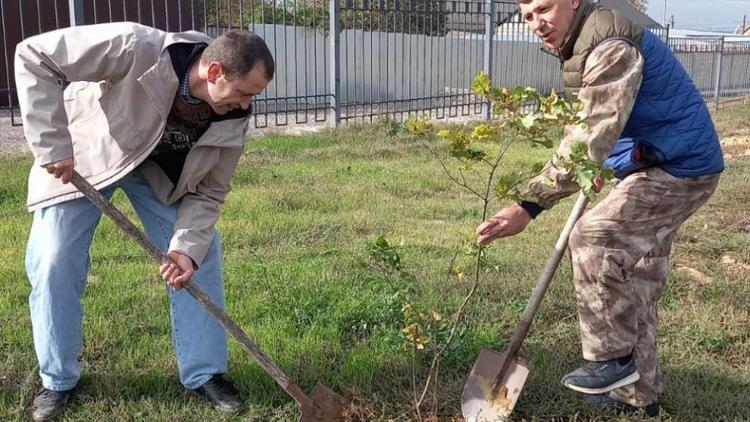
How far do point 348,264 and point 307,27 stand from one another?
27.5 feet

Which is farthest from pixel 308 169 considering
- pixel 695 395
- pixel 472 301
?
pixel 695 395

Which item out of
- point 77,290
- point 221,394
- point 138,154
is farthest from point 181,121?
point 221,394

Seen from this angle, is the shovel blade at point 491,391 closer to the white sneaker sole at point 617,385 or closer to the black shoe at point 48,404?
the white sneaker sole at point 617,385

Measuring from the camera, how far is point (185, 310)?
10.1 ft

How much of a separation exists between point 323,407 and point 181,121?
117 cm

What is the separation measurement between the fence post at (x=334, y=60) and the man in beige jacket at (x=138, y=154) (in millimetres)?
7620

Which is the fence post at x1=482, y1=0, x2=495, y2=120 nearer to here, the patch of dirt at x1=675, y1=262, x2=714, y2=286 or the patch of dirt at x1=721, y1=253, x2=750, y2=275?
the patch of dirt at x1=721, y1=253, x2=750, y2=275

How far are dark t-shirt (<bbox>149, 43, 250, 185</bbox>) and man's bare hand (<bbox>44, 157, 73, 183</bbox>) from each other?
38cm

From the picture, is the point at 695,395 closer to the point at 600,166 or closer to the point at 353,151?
the point at 600,166

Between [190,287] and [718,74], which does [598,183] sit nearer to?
[190,287]

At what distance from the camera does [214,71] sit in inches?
100

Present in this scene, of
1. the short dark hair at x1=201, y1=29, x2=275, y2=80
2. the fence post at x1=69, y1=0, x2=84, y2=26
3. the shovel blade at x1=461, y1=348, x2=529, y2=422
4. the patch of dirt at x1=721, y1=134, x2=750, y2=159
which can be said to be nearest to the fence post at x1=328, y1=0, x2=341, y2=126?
the fence post at x1=69, y1=0, x2=84, y2=26

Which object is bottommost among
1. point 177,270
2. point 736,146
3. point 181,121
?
point 736,146

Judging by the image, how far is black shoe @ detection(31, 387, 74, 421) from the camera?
291 centimetres
